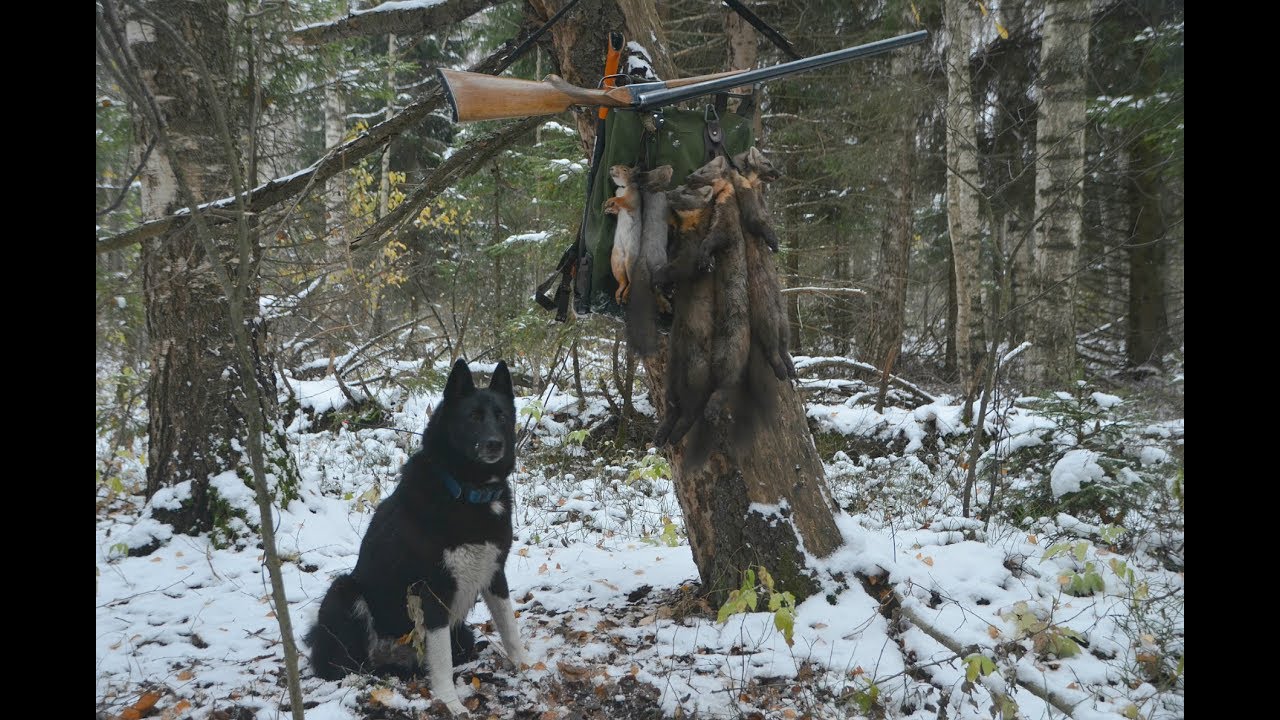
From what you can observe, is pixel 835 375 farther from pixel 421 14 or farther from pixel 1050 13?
pixel 421 14

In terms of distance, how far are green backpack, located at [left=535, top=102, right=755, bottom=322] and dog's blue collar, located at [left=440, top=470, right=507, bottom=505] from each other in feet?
3.26

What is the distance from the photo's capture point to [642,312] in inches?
109

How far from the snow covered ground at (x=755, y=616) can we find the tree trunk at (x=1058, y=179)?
240 cm

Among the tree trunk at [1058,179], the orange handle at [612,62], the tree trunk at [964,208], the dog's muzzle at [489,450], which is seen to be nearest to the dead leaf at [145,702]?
the dog's muzzle at [489,450]

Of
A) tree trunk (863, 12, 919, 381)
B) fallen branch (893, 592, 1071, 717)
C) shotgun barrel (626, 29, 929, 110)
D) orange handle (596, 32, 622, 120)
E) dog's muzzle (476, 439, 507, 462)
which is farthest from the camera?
tree trunk (863, 12, 919, 381)

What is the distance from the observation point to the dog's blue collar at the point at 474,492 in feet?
10.7

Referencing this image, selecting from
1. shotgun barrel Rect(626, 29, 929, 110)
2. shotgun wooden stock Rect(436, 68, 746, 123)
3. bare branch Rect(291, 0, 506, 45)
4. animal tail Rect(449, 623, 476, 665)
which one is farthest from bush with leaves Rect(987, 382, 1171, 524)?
bare branch Rect(291, 0, 506, 45)

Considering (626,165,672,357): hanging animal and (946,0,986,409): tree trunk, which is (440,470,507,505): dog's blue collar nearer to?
(626,165,672,357): hanging animal

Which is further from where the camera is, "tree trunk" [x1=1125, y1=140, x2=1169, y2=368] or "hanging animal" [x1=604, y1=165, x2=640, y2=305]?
"tree trunk" [x1=1125, y1=140, x2=1169, y2=368]

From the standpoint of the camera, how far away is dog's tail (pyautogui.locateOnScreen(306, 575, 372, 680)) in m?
3.32

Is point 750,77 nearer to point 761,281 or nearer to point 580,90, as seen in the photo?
point 580,90

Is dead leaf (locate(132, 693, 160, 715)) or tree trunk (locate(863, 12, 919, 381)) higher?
tree trunk (locate(863, 12, 919, 381))

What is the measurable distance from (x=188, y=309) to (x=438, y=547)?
3031 millimetres
